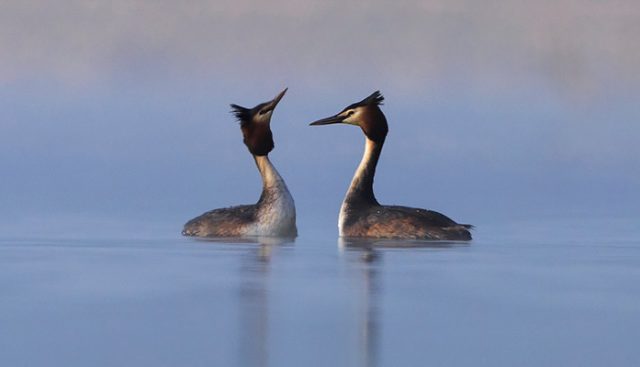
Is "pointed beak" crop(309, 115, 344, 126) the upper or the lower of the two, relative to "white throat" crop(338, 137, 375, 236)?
upper

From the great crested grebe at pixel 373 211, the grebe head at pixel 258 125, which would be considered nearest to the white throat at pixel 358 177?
the great crested grebe at pixel 373 211

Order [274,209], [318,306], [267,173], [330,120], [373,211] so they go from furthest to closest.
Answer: [330,120] → [267,173] → [274,209] → [373,211] → [318,306]

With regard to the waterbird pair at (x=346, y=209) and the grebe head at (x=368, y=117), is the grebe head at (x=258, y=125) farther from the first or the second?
the grebe head at (x=368, y=117)

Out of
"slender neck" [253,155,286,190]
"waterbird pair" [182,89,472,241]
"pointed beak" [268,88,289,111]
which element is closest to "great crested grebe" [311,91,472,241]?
"waterbird pair" [182,89,472,241]

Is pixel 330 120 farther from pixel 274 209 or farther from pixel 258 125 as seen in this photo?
pixel 274 209

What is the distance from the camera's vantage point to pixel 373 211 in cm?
1869

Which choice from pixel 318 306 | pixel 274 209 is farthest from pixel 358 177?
pixel 318 306

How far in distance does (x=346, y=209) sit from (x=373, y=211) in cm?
52

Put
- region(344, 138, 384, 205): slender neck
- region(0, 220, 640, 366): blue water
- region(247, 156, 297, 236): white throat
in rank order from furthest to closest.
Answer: region(344, 138, 384, 205): slender neck, region(247, 156, 297, 236): white throat, region(0, 220, 640, 366): blue water

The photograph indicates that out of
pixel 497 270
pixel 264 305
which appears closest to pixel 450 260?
pixel 497 270

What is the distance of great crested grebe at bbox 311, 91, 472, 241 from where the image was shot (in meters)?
18.3

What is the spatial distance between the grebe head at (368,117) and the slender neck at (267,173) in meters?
0.90

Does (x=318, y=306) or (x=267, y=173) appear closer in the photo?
(x=318, y=306)

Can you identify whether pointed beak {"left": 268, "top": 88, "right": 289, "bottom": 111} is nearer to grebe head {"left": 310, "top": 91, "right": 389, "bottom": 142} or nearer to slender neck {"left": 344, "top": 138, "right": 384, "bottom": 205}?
grebe head {"left": 310, "top": 91, "right": 389, "bottom": 142}
